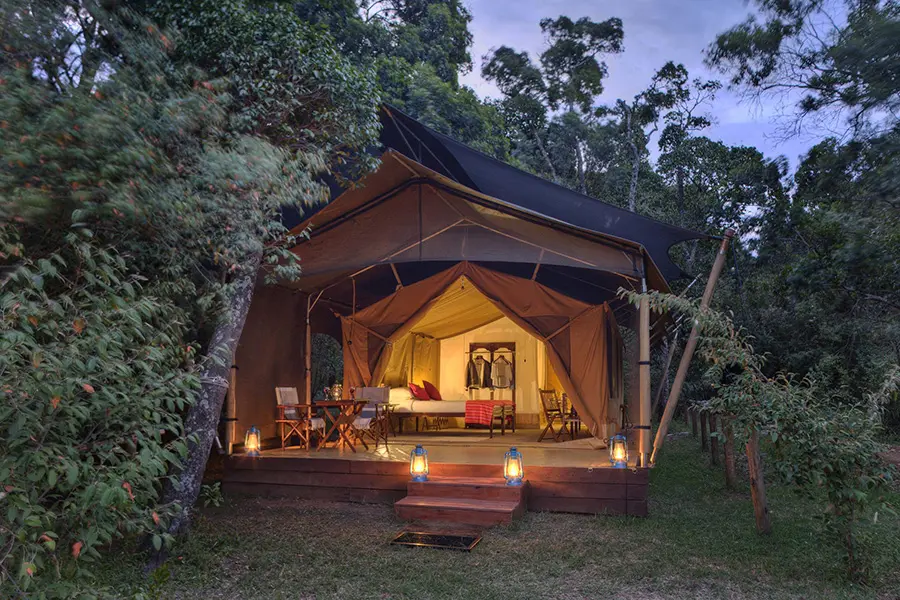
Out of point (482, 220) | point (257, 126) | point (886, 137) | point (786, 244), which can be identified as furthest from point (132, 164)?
point (786, 244)

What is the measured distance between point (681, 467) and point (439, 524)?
3.96m

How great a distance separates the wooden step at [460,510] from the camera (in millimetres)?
5098

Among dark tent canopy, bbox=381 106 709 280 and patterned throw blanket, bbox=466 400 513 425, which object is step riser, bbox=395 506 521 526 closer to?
dark tent canopy, bbox=381 106 709 280

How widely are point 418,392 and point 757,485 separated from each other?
5588 mm

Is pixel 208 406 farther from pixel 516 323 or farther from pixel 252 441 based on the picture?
pixel 516 323

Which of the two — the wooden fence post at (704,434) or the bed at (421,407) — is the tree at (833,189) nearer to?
the wooden fence post at (704,434)

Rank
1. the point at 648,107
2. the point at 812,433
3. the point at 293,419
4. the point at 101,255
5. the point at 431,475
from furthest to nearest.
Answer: the point at 648,107
the point at 293,419
the point at 431,475
the point at 812,433
the point at 101,255

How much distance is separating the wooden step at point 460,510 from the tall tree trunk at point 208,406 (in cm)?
166

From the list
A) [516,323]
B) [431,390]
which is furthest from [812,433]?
[431,390]

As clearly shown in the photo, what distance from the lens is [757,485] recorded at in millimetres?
4680

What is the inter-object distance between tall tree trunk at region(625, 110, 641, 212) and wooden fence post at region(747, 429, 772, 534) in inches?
528

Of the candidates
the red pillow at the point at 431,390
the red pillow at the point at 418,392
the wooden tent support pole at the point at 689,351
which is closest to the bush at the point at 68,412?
the wooden tent support pole at the point at 689,351

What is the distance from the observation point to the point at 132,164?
2.70 meters

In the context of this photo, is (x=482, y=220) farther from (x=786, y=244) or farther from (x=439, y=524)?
(x=786, y=244)
